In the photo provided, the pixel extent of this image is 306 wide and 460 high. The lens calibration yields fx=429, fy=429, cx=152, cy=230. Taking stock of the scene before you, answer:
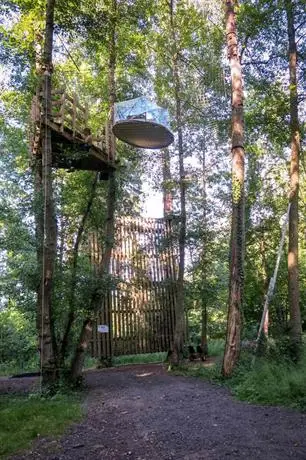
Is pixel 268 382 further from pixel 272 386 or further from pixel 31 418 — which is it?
pixel 31 418

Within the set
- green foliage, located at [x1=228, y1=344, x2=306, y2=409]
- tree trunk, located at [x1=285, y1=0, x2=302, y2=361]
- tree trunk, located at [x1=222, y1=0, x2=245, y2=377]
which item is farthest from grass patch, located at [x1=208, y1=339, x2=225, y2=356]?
green foliage, located at [x1=228, y1=344, x2=306, y2=409]

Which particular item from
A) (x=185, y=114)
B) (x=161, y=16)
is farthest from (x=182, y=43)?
(x=185, y=114)

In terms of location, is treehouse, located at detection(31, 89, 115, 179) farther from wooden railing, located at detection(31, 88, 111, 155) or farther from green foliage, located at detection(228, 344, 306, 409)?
green foliage, located at detection(228, 344, 306, 409)

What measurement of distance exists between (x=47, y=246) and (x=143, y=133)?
4.31 meters

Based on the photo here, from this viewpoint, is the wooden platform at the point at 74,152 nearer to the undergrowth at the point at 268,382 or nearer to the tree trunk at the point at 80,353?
the tree trunk at the point at 80,353

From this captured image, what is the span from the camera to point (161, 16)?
632 inches

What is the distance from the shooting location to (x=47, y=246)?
9797 mm

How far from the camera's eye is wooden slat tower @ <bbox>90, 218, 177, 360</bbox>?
53.9 ft

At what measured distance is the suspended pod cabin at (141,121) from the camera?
444 inches

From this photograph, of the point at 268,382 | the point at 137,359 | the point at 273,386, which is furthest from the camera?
the point at 137,359

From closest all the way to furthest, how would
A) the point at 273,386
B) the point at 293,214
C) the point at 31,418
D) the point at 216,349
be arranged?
the point at 31,418, the point at 273,386, the point at 293,214, the point at 216,349

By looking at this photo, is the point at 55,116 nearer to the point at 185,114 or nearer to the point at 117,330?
the point at 185,114

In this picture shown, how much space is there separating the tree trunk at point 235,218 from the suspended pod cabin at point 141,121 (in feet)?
6.31

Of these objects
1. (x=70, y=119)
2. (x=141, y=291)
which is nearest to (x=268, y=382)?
(x=70, y=119)
